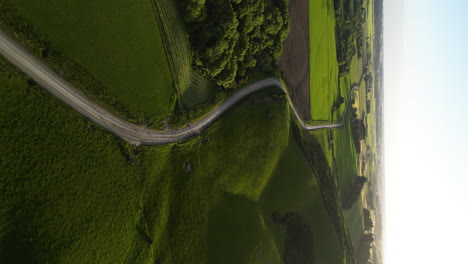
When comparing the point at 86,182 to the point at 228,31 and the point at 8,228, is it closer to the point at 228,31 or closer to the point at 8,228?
the point at 8,228

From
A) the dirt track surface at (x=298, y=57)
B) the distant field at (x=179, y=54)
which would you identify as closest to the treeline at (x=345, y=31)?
the dirt track surface at (x=298, y=57)

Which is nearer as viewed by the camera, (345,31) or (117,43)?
(117,43)

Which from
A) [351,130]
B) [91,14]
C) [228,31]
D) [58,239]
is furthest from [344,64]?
[58,239]

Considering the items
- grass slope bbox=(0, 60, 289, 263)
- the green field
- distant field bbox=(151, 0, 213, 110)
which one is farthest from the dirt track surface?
distant field bbox=(151, 0, 213, 110)

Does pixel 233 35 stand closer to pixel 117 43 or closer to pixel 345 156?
pixel 117 43

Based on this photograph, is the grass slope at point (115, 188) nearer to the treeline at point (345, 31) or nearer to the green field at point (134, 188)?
the green field at point (134, 188)

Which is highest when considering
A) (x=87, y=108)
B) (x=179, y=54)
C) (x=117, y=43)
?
(x=117, y=43)

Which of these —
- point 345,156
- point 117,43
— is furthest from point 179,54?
point 345,156
